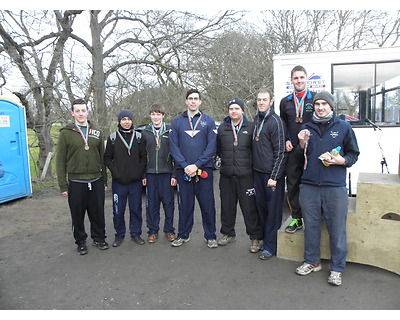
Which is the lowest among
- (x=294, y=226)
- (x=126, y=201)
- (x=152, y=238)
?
(x=152, y=238)

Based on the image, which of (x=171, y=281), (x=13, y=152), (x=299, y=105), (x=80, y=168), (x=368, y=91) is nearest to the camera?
(x=171, y=281)

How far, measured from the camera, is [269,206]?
164 inches

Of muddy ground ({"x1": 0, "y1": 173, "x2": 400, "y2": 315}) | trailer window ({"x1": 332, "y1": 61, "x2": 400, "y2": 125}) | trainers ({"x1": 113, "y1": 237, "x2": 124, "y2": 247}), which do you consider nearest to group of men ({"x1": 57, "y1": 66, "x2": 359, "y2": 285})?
trainers ({"x1": 113, "y1": 237, "x2": 124, "y2": 247})

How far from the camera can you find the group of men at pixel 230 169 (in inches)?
138

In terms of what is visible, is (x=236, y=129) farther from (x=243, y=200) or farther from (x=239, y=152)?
(x=243, y=200)

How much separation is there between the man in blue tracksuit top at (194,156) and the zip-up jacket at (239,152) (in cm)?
18

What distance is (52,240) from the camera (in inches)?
203

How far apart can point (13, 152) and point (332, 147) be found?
23.3 feet

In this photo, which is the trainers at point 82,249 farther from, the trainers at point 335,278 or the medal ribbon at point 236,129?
the trainers at point 335,278

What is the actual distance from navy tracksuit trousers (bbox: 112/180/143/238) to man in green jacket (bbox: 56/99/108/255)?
0.21 m

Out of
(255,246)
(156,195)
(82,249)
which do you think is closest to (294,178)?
(255,246)

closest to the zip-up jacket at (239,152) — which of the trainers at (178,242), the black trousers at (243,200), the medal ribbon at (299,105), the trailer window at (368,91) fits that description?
the black trousers at (243,200)

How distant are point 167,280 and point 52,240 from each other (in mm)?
2453

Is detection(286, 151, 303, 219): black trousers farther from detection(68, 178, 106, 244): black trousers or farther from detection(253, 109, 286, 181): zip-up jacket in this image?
detection(68, 178, 106, 244): black trousers
